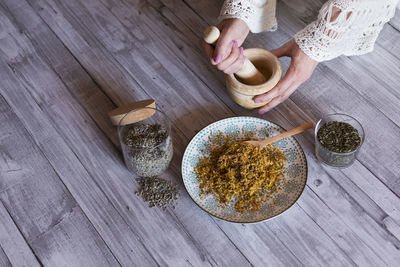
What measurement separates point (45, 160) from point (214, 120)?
1.88ft

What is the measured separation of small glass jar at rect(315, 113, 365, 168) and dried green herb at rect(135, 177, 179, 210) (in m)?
0.46

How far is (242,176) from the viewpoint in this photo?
1.15 m

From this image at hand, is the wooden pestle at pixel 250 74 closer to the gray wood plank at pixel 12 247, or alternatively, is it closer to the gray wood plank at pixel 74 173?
the gray wood plank at pixel 74 173

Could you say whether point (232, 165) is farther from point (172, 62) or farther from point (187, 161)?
point (172, 62)

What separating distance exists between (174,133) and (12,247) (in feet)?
1.95

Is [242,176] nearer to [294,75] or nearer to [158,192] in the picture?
[158,192]

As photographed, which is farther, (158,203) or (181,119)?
(181,119)

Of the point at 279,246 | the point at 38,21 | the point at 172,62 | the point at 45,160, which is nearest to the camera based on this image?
the point at 279,246

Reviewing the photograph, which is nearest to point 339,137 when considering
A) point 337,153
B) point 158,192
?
point 337,153

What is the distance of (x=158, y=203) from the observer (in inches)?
47.7

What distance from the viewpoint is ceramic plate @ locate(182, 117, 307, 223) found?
3.71 ft

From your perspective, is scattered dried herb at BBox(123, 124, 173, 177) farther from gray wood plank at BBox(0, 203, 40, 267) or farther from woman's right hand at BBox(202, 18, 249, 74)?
gray wood plank at BBox(0, 203, 40, 267)

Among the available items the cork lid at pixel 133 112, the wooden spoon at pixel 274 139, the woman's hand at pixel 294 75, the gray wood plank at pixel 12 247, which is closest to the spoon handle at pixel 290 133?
the wooden spoon at pixel 274 139

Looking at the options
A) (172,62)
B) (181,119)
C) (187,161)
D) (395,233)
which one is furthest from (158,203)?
(395,233)
